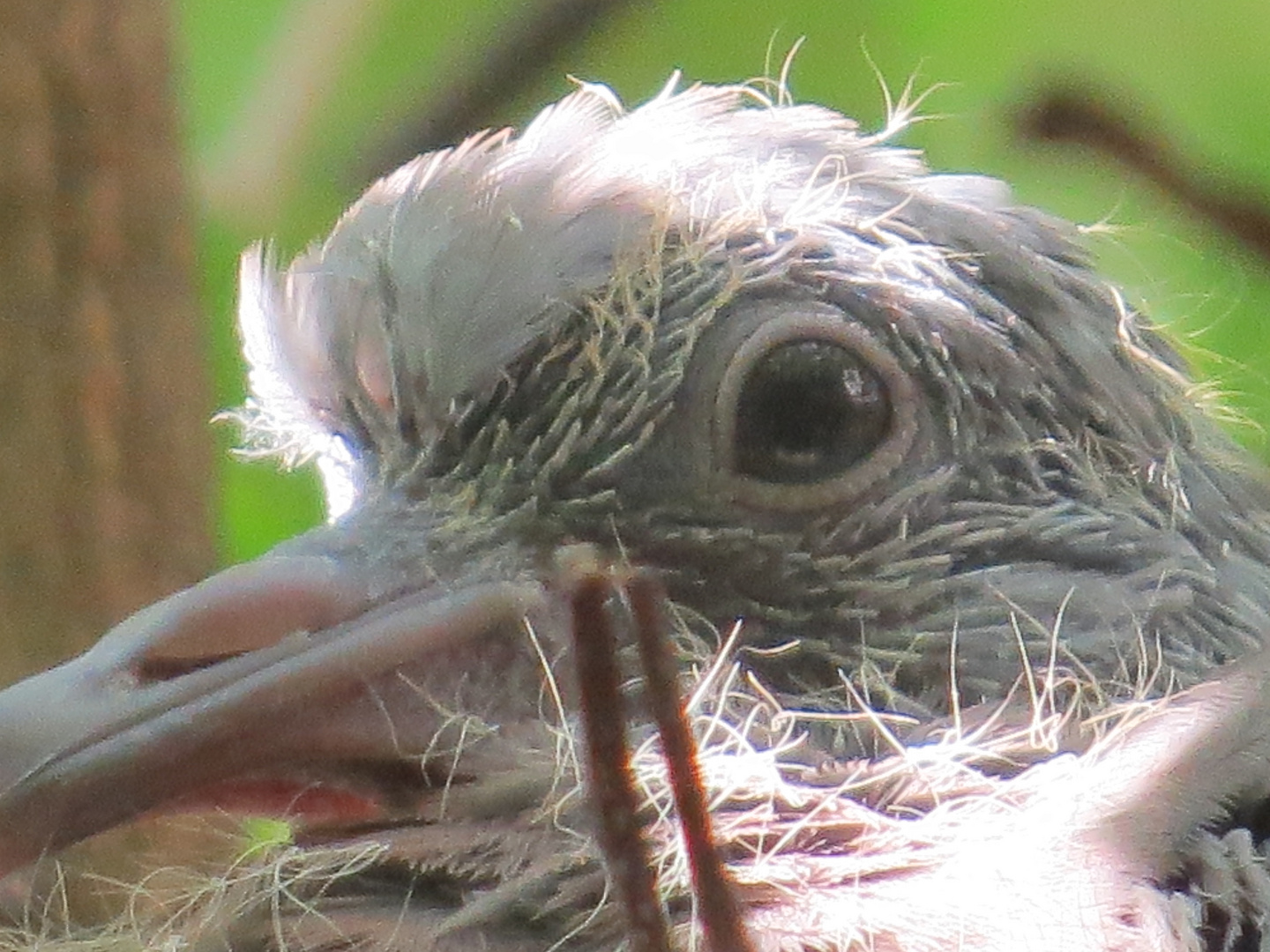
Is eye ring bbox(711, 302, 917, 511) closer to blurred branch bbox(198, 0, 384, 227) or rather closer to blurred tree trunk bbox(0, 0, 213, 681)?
blurred tree trunk bbox(0, 0, 213, 681)

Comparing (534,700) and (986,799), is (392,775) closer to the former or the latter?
(534,700)

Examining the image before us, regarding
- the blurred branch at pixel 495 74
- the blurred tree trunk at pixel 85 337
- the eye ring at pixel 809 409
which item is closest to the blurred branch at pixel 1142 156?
the eye ring at pixel 809 409

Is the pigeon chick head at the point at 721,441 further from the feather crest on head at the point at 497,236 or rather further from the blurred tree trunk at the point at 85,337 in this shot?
the blurred tree trunk at the point at 85,337

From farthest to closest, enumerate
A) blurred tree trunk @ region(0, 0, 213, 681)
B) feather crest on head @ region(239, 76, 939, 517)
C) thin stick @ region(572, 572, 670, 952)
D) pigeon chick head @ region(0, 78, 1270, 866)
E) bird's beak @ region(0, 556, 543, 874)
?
1. blurred tree trunk @ region(0, 0, 213, 681)
2. feather crest on head @ region(239, 76, 939, 517)
3. pigeon chick head @ region(0, 78, 1270, 866)
4. bird's beak @ region(0, 556, 543, 874)
5. thin stick @ region(572, 572, 670, 952)

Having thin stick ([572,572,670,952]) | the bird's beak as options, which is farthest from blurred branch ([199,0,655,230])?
Answer: thin stick ([572,572,670,952])

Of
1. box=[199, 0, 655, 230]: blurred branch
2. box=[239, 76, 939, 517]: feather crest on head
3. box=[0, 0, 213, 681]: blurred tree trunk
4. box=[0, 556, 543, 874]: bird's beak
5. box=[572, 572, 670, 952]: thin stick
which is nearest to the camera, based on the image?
box=[572, 572, 670, 952]: thin stick

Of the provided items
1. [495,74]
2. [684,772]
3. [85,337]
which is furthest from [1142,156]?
[495,74]
